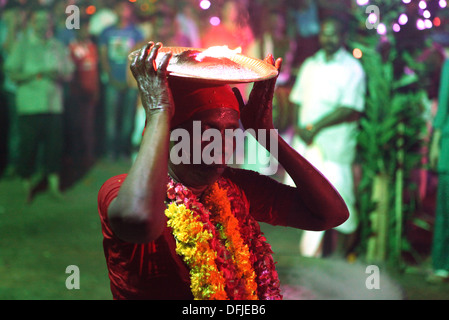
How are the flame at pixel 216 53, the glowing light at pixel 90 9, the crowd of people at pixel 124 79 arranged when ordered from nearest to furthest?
the flame at pixel 216 53 < the crowd of people at pixel 124 79 < the glowing light at pixel 90 9

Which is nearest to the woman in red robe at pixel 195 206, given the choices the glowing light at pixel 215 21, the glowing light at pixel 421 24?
the glowing light at pixel 421 24

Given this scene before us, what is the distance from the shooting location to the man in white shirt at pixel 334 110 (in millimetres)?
5820

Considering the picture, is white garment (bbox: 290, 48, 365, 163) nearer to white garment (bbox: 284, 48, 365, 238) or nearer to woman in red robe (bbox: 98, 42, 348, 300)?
white garment (bbox: 284, 48, 365, 238)

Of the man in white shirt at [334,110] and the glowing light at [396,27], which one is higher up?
the glowing light at [396,27]

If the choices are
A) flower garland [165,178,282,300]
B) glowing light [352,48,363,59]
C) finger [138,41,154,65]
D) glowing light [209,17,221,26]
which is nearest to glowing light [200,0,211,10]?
glowing light [209,17,221,26]

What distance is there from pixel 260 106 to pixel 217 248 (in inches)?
24.1

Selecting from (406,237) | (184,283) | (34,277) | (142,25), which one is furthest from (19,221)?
(184,283)

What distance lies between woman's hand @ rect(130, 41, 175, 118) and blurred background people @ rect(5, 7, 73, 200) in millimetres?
6871

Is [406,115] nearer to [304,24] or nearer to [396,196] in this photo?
[396,196]

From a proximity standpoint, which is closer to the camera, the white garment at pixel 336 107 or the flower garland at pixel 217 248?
the flower garland at pixel 217 248

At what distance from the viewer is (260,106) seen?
222cm

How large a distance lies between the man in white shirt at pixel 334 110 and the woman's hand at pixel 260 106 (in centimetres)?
376

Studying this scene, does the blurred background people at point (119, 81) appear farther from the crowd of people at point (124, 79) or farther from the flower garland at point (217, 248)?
the flower garland at point (217, 248)

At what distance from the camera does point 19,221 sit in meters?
7.36
